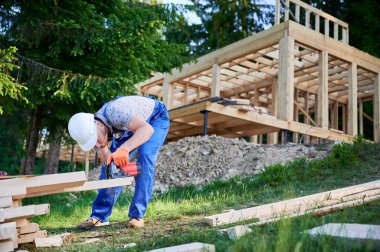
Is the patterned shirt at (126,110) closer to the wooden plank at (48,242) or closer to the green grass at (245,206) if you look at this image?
the green grass at (245,206)

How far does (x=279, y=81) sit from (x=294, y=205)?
722 centimetres

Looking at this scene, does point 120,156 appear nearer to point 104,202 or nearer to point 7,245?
point 104,202

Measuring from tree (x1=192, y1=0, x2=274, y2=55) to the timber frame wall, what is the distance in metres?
4.30

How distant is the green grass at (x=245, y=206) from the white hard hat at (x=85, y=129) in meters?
0.85

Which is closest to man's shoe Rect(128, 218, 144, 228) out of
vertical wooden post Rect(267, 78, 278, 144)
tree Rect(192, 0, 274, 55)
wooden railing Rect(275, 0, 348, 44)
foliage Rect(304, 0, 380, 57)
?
wooden railing Rect(275, 0, 348, 44)

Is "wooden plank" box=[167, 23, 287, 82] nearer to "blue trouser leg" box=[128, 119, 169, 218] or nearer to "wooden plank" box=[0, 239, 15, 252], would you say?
"blue trouser leg" box=[128, 119, 169, 218]

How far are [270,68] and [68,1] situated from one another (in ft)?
28.4

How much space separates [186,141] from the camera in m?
9.97

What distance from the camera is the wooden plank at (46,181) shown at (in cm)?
361

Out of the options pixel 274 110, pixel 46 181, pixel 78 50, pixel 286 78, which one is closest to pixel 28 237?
pixel 46 181

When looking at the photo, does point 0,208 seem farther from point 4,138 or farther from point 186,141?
point 4,138

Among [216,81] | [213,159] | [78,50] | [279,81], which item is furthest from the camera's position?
[216,81]

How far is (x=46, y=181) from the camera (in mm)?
3672

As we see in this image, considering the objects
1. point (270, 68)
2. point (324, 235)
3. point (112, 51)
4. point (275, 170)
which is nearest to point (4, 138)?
point (270, 68)
